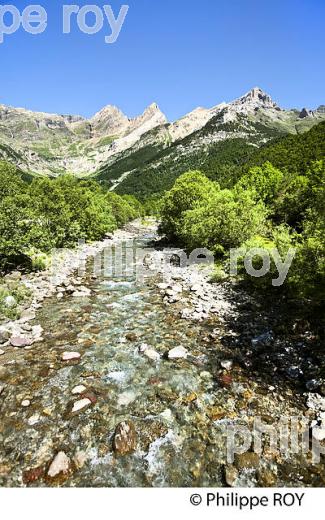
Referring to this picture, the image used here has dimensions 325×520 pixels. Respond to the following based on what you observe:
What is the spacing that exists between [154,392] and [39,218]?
25.7m

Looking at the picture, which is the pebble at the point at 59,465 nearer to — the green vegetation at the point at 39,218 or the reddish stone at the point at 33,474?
the reddish stone at the point at 33,474

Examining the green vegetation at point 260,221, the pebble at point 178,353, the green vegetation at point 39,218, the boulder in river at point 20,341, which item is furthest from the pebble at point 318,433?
the green vegetation at point 39,218

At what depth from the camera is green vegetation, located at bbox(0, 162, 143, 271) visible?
83.2 feet

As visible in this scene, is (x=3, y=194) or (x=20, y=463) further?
(x=3, y=194)

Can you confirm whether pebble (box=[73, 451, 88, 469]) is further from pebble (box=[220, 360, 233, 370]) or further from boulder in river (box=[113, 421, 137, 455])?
pebble (box=[220, 360, 233, 370])

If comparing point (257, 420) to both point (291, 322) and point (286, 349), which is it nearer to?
point (286, 349)

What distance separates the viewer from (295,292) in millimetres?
19203

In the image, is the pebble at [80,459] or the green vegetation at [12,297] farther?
the green vegetation at [12,297]

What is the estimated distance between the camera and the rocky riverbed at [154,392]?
28.1 feet

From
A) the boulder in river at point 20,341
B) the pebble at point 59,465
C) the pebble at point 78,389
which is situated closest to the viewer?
the pebble at point 59,465

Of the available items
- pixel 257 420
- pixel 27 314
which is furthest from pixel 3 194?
pixel 257 420

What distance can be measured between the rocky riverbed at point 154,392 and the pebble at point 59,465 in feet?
0.08

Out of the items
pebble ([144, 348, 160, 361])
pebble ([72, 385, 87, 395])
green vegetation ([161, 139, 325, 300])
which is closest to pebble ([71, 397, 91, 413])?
pebble ([72, 385, 87, 395])
